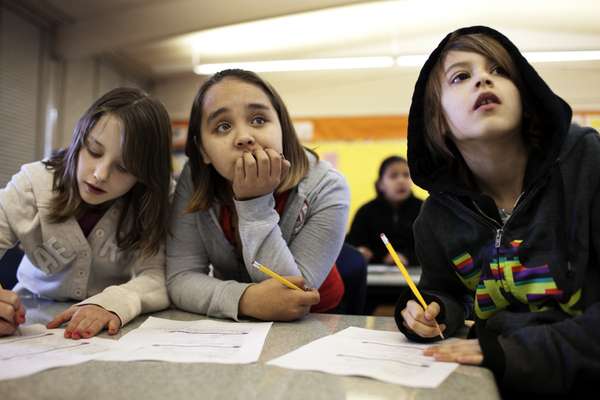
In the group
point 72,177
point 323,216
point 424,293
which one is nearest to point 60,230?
point 72,177

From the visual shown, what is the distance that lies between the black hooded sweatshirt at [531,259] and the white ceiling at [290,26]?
2887 millimetres

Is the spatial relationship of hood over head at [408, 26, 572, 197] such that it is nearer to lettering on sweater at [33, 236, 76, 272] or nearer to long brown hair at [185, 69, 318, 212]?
long brown hair at [185, 69, 318, 212]

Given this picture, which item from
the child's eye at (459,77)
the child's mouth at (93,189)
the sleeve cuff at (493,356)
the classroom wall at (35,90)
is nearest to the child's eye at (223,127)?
the child's mouth at (93,189)

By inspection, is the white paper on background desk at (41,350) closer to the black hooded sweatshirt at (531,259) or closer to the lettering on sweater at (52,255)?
the lettering on sweater at (52,255)

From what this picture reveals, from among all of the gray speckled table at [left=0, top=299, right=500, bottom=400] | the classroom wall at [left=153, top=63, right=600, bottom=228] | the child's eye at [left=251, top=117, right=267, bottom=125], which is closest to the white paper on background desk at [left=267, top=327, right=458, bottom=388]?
the gray speckled table at [left=0, top=299, right=500, bottom=400]

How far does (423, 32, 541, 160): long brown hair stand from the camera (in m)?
0.99

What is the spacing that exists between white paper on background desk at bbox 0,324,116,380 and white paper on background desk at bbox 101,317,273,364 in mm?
40

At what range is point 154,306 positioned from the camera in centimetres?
113

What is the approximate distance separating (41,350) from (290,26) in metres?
4.20

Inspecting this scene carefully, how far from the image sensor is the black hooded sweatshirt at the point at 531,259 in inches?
26.9

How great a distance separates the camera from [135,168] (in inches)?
49.3

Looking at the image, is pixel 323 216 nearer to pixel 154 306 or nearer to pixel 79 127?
pixel 154 306

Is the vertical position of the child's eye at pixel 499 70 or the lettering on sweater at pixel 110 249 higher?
the child's eye at pixel 499 70

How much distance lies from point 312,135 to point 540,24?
2521mm
